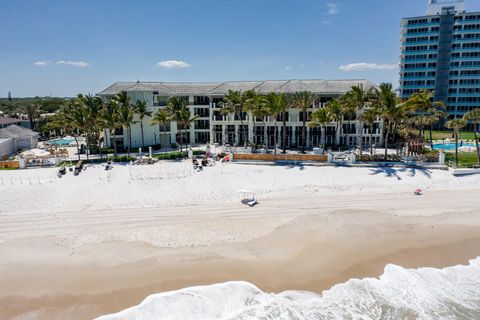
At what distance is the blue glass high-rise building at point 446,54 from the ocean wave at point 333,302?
84.9 metres

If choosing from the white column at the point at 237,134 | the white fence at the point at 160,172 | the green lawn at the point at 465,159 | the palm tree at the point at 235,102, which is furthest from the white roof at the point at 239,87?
the white fence at the point at 160,172

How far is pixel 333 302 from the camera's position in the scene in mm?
15805

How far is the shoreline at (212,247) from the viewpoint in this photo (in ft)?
54.7

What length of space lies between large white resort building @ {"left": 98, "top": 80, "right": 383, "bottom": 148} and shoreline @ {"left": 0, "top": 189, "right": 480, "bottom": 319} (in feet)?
81.2

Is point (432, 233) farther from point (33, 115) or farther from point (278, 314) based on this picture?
point (33, 115)

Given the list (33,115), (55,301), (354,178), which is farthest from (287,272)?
(33,115)

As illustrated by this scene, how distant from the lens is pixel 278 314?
14969 mm

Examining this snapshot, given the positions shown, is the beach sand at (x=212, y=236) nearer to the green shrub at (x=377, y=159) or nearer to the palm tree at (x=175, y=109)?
the green shrub at (x=377, y=159)

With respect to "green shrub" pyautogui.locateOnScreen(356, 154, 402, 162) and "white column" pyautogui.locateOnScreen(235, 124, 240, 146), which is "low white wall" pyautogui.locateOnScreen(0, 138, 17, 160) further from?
"green shrub" pyautogui.locateOnScreen(356, 154, 402, 162)

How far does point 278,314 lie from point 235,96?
35.5 meters

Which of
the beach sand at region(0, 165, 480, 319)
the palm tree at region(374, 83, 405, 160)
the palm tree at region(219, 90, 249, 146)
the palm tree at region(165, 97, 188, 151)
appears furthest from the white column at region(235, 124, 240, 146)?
the palm tree at region(374, 83, 405, 160)

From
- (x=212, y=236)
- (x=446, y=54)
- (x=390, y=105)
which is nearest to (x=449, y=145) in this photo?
(x=390, y=105)

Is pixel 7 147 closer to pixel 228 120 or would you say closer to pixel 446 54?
pixel 228 120

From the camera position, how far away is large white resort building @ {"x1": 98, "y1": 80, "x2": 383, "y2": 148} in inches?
2051
